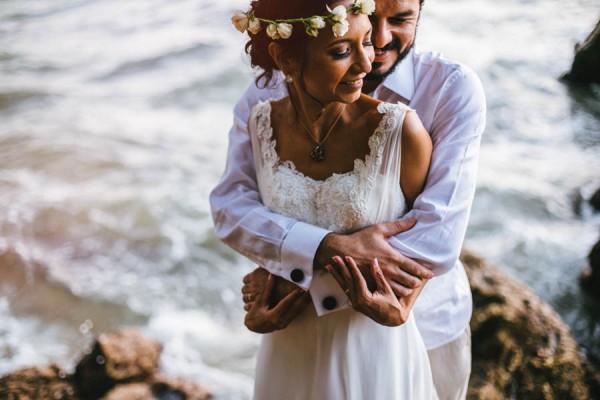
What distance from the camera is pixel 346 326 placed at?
208cm

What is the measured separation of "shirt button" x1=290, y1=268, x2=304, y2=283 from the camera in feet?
6.70

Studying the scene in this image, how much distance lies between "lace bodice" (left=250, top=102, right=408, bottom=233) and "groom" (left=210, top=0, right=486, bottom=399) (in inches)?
2.2

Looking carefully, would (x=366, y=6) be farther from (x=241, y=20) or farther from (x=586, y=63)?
(x=586, y=63)

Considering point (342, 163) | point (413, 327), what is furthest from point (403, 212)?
point (413, 327)

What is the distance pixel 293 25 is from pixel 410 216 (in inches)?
28.3

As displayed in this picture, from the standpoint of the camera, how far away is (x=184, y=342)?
4914 millimetres

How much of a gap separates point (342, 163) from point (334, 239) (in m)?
0.26

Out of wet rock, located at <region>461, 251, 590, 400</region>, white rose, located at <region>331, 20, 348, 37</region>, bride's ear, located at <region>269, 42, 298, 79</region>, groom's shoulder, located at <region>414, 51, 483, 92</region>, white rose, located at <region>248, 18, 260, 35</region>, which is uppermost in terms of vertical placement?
white rose, located at <region>331, 20, 348, 37</region>

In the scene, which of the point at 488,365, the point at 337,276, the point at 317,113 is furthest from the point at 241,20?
the point at 488,365

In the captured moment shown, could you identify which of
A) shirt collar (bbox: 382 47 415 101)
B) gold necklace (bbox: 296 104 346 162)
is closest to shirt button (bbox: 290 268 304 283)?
gold necklace (bbox: 296 104 346 162)

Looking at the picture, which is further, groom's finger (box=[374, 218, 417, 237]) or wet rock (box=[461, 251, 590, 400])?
wet rock (box=[461, 251, 590, 400])

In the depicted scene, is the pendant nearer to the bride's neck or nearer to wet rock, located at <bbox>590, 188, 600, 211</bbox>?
the bride's neck

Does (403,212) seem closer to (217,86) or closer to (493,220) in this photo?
(493,220)

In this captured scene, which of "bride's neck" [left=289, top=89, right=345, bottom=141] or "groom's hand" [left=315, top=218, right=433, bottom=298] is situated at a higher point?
"bride's neck" [left=289, top=89, right=345, bottom=141]
